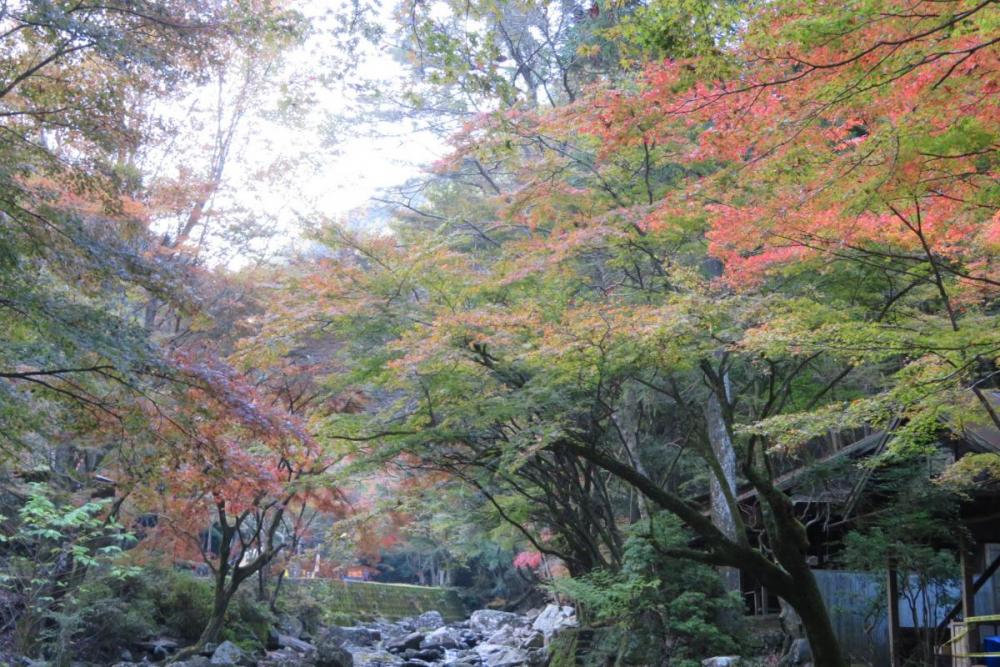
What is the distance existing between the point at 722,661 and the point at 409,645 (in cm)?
1304

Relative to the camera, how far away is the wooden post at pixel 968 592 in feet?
26.3

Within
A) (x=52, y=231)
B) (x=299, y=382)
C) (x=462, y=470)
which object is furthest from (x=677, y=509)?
(x=299, y=382)

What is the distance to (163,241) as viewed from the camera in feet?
40.9

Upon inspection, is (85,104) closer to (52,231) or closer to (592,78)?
(52,231)

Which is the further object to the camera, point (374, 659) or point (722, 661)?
point (374, 659)

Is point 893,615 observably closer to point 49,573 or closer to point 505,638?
point 49,573

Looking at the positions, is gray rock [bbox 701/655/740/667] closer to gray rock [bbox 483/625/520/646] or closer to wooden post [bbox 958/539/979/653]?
wooden post [bbox 958/539/979/653]

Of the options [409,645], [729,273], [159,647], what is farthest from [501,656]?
[729,273]

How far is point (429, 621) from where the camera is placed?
26656 millimetres

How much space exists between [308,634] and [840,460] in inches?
573

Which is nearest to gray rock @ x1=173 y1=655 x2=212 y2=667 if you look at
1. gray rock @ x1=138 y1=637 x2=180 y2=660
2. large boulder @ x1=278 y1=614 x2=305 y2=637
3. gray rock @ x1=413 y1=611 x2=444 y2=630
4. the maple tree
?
gray rock @ x1=138 y1=637 x2=180 y2=660

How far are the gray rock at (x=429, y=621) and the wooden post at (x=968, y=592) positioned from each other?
20.0m

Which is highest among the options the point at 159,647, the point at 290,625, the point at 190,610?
the point at 190,610

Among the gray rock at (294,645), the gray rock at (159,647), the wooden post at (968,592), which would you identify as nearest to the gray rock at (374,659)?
the gray rock at (294,645)
